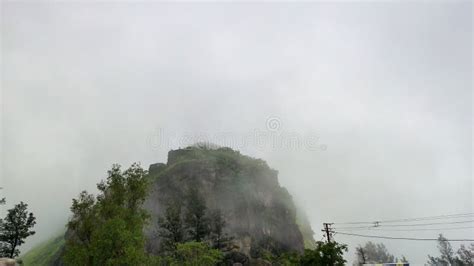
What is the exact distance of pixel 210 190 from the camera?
4200 inches

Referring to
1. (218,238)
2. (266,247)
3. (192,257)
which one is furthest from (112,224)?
(266,247)

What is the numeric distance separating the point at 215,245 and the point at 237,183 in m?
35.0

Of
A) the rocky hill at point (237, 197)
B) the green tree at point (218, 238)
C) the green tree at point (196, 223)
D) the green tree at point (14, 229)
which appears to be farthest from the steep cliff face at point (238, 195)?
the green tree at point (14, 229)

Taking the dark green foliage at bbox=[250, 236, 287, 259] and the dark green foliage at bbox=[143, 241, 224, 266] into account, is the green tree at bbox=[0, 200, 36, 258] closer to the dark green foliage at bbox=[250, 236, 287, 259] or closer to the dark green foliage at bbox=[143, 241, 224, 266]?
the dark green foliage at bbox=[143, 241, 224, 266]

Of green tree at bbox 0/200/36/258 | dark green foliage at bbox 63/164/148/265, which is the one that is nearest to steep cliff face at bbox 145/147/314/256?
green tree at bbox 0/200/36/258

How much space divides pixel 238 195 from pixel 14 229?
67379 millimetres

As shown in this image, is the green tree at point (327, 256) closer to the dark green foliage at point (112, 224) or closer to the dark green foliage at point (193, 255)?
the dark green foliage at point (193, 255)

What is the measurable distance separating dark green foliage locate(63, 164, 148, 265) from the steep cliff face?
61904 millimetres

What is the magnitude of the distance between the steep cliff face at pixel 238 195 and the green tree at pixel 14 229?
3955cm

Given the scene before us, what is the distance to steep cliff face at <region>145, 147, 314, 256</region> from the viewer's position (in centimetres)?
10138

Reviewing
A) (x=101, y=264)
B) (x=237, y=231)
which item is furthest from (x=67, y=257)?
(x=237, y=231)

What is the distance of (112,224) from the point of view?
93.2ft

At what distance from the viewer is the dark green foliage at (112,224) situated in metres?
28.0

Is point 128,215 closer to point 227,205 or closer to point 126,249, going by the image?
point 126,249
